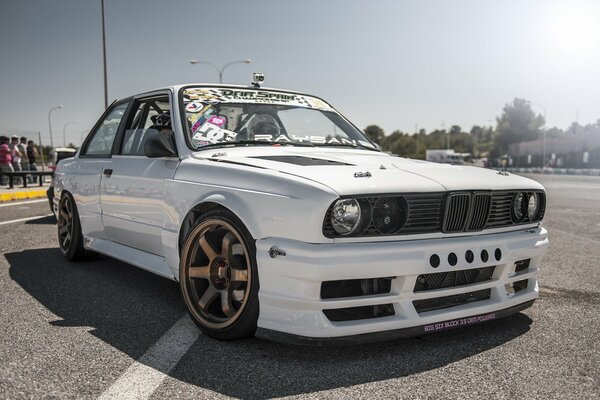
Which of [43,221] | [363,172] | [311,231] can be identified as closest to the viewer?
[311,231]

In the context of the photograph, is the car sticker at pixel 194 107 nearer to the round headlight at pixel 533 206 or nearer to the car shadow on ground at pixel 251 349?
the car shadow on ground at pixel 251 349

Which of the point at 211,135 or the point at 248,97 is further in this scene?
the point at 248,97

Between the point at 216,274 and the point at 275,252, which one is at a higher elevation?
the point at 275,252

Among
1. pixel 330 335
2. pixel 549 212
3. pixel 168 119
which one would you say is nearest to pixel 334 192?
pixel 330 335

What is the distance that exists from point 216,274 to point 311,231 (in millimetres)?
833

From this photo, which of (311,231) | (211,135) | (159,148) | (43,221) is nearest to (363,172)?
(311,231)

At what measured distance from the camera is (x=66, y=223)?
563 cm

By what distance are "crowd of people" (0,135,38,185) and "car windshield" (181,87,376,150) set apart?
1545 cm

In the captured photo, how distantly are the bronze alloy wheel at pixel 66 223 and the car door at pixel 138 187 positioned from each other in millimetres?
866

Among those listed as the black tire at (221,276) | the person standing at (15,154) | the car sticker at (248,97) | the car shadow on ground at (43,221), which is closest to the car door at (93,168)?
the car sticker at (248,97)

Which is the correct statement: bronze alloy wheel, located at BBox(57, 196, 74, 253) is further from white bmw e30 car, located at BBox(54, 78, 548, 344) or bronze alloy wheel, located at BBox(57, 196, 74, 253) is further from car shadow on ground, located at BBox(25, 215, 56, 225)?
car shadow on ground, located at BBox(25, 215, 56, 225)

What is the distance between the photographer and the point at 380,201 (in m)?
2.97

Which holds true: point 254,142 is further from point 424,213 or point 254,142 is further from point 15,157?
point 15,157

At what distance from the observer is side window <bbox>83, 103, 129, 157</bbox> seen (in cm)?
504
